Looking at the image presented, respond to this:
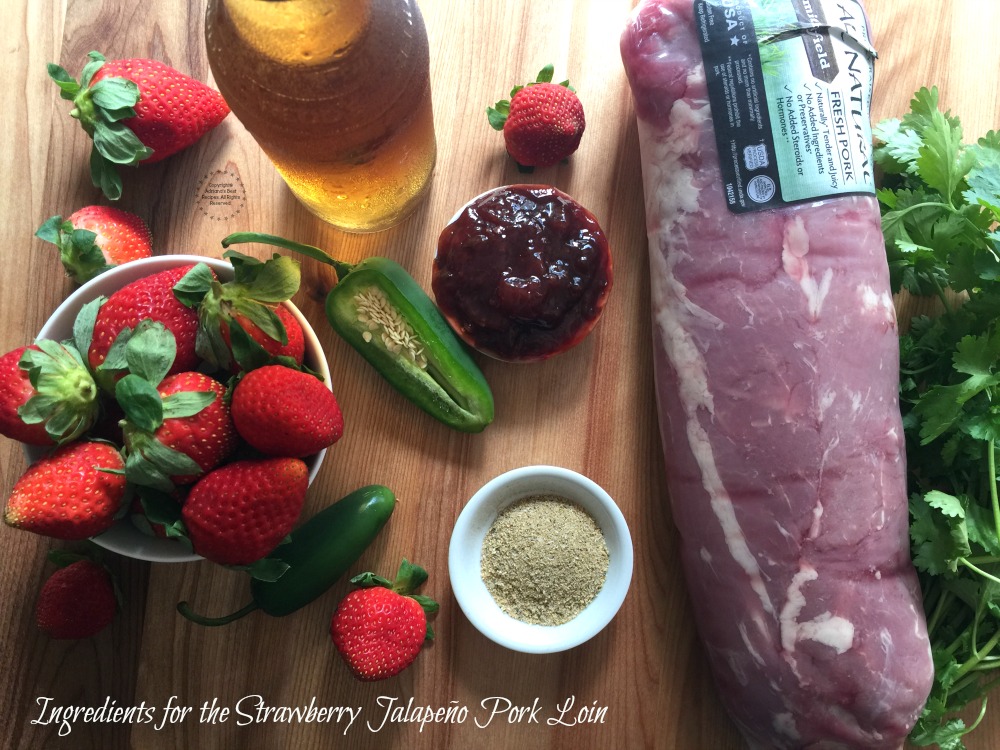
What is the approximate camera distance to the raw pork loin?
0.96 metres

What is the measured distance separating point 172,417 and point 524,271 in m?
0.51

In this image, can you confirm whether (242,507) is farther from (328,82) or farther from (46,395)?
(328,82)

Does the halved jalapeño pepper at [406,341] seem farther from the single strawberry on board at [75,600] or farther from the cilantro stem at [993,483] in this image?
the cilantro stem at [993,483]

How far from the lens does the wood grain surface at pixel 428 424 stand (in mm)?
1071

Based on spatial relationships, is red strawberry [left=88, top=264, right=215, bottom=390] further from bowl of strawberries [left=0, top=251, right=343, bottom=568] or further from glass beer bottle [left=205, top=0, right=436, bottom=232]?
glass beer bottle [left=205, top=0, right=436, bottom=232]

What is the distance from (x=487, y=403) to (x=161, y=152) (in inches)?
24.3

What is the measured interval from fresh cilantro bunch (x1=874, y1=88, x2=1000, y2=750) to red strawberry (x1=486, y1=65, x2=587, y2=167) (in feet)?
1.53

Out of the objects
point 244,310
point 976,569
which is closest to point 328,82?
point 244,310

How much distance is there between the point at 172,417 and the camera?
2.65 feet

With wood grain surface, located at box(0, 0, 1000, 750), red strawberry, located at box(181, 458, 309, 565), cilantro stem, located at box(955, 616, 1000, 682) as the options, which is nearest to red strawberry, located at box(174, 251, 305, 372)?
red strawberry, located at box(181, 458, 309, 565)

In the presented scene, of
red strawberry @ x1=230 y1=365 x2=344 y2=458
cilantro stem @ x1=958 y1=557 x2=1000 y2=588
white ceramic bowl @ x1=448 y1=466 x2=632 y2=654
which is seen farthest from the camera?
white ceramic bowl @ x1=448 y1=466 x2=632 y2=654

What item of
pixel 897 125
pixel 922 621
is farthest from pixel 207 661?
pixel 897 125

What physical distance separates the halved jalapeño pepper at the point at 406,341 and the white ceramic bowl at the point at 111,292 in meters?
0.21

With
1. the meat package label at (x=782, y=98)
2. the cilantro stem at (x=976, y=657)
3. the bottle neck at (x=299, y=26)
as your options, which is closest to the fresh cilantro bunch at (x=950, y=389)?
the cilantro stem at (x=976, y=657)
